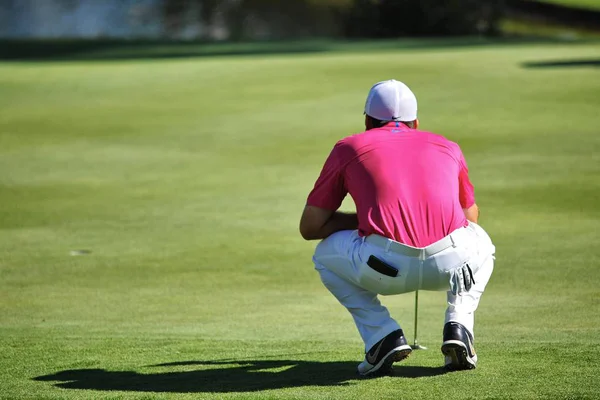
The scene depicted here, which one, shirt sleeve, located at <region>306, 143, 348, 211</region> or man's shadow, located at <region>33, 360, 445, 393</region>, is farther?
shirt sleeve, located at <region>306, 143, 348, 211</region>

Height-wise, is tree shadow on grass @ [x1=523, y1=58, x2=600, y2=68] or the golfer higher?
the golfer

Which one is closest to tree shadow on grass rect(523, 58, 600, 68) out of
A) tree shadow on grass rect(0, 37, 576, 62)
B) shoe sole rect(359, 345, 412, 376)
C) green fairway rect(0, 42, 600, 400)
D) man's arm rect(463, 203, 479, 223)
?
green fairway rect(0, 42, 600, 400)

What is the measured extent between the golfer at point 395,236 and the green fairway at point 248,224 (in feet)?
0.77

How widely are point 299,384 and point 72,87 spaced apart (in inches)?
758

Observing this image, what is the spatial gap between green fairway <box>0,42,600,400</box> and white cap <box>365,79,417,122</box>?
130 centimetres

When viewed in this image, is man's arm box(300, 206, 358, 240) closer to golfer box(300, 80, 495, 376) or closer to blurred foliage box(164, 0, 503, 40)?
golfer box(300, 80, 495, 376)

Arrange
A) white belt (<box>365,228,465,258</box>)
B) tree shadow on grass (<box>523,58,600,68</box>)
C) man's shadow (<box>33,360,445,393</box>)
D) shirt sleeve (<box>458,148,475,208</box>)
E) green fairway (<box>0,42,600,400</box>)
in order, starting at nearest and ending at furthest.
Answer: white belt (<box>365,228,465,258</box>), man's shadow (<box>33,360,445,393</box>), shirt sleeve (<box>458,148,475,208</box>), green fairway (<box>0,42,600,400</box>), tree shadow on grass (<box>523,58,600,68</box>)

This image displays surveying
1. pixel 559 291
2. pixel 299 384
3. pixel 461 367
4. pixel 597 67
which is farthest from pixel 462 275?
pixel 597 67

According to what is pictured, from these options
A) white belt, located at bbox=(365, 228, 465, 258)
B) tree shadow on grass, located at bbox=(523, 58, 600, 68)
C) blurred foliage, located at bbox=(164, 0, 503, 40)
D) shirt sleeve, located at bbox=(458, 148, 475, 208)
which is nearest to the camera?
white belt, located at bbox=(365, 228, 465, 258)

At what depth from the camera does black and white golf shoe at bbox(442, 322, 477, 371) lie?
551cm

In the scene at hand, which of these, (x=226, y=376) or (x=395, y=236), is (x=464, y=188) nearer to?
(x=395, y=236)

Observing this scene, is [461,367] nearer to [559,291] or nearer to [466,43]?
[559,291]

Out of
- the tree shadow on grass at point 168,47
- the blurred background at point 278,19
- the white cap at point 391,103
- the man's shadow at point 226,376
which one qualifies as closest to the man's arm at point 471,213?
the white cap at point 391,103

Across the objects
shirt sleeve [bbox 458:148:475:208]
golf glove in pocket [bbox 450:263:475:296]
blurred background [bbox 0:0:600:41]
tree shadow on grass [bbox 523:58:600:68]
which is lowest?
blurred background [bbox 0:0:600:41]
